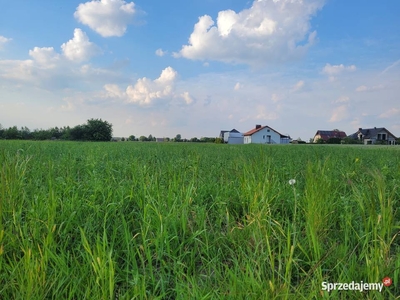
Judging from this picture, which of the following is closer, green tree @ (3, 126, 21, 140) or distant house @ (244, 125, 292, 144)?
green tree @ (3, 126, 21, 140)

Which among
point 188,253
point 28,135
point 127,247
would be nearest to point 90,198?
point 127,247

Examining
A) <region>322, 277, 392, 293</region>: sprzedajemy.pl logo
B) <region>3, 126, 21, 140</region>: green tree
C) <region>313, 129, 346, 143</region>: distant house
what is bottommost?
<region>322, 277, 392, 293</region>: sprzedajemy.pl logo

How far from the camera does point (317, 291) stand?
1424 mm

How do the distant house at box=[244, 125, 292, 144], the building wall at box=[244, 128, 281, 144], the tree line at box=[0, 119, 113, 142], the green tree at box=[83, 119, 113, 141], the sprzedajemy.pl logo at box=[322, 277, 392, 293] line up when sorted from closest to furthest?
the sprzedajemy.pl logo at box=[322, 277, 392, 293] < the tree line at box=[0, 119, 113, 142] < the green tree at box=[83, 119, 113, 141] < the building wall at box=[244, 128, 281, 144] < the distant house at box=[244, 125, 292, 144]

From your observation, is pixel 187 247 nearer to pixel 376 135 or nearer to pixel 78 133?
pixel 78 133

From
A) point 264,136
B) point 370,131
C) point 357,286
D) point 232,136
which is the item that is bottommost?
point 357,286

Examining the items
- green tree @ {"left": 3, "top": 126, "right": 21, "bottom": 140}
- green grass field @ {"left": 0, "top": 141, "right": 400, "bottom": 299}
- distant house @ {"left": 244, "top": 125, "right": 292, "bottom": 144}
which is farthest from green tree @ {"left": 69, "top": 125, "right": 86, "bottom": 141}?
green grass field @ {"left": 0, "top": 141, "right": 400, "bottom": 299}

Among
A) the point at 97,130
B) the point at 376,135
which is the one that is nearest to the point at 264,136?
the point at 376,135

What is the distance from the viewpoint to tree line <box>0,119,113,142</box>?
55.0 metres

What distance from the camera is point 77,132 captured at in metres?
63.4

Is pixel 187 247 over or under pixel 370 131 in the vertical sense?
under

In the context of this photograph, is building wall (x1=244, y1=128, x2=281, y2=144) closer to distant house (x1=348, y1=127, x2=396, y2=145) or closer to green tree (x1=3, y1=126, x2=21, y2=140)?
distant house (x1=348, y1=127, x2=396, y2=145)

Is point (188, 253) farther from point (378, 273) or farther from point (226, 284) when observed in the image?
point (378, 273)

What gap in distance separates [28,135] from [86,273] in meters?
64.5
